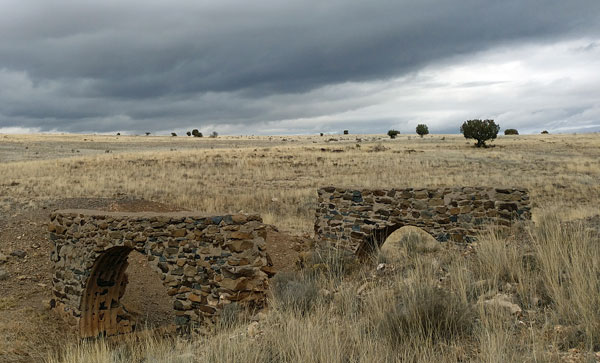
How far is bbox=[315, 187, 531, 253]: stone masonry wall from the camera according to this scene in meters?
11.6

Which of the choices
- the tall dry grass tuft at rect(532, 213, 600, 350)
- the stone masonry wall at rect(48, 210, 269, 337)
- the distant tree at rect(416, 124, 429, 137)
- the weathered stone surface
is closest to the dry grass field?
the tall dry grass tuft at rect(532, 213, 600, 350)

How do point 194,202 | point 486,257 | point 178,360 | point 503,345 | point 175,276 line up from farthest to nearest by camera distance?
point 194,202, point 175,276, point 486,257, point 178,360, point 503,345

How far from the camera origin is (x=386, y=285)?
701cm

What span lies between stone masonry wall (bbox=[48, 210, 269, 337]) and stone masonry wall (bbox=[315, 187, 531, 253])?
3356 mm

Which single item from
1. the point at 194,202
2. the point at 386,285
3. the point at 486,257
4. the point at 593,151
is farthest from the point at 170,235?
the point at 593,151

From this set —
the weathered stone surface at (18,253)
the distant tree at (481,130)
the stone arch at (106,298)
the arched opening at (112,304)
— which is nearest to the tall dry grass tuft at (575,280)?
the arched opening at (112,304)

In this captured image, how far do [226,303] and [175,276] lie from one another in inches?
56.1

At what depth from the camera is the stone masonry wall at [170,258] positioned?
9.19m

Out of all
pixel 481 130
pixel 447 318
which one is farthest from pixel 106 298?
pixel 481 130

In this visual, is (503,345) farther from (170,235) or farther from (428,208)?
(428,208)

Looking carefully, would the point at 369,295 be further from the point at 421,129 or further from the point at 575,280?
the point at 421,129

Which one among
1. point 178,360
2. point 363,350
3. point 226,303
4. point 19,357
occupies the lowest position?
point 19,357

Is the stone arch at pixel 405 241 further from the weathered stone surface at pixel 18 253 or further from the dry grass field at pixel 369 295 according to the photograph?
the weathered stone surface at pixel 18 253

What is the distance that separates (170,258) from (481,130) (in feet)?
165
